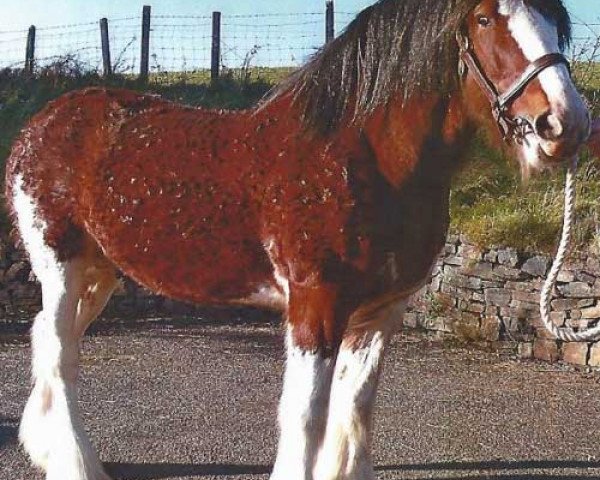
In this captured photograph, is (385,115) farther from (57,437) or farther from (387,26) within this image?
(57,437)

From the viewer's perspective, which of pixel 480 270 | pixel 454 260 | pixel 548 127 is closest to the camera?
pixel 548 127

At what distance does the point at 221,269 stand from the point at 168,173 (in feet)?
1.42

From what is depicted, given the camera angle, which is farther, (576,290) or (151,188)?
(576,290)

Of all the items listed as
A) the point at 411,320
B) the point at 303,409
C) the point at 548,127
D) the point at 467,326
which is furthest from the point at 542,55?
the point at 411,320

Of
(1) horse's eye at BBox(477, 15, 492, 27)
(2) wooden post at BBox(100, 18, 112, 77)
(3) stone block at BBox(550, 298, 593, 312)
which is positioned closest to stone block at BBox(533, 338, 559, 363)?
(3) stone block at BBox(550, 298, 593, 312)

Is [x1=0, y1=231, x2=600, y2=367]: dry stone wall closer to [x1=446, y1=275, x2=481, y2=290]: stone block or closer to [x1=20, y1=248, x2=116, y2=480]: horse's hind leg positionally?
[x1=446, y1=275, x2=481, y2=290]: stone block

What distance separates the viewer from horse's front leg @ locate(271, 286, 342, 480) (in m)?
3.17

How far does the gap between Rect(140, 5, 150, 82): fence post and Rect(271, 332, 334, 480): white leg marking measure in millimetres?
11754

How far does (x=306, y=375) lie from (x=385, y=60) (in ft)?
3.73

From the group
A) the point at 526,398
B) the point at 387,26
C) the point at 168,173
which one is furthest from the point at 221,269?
the point at 526,398

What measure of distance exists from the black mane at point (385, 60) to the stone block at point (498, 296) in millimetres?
4244

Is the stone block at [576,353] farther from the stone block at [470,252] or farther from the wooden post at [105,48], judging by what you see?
the wooden post at [105,48]

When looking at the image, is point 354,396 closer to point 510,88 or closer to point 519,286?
point 510,88

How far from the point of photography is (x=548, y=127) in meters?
2.70
